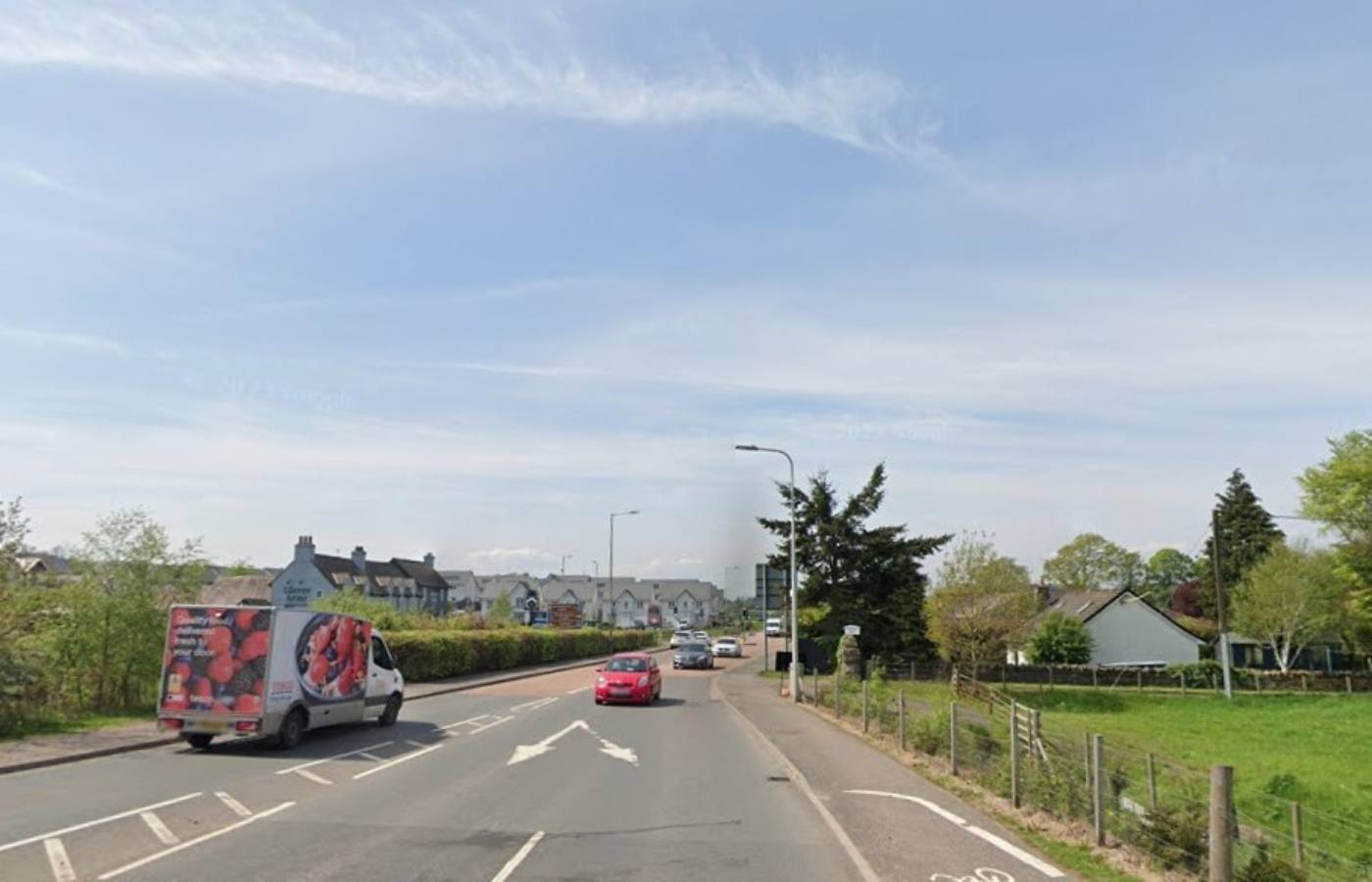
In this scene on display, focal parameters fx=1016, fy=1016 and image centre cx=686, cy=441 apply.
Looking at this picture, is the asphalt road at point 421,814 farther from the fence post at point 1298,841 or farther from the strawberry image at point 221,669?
the fence post at point 1298,841

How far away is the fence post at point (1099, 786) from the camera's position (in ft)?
32.7

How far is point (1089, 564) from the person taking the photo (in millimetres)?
113688

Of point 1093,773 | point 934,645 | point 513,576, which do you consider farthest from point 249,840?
point 513,576

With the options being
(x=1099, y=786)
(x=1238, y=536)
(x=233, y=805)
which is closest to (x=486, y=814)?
(x=233, y=805)

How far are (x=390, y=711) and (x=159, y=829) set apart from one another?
41.4ft

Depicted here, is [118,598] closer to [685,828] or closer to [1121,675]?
[685,828]

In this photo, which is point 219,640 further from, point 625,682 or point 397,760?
point 625,682

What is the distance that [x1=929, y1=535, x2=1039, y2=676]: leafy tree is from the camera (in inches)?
1887

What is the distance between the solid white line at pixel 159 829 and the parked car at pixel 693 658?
47564mm

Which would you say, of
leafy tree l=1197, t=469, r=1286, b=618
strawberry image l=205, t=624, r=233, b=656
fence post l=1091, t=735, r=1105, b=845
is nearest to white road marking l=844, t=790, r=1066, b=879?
fence post l=1091, t=735, r=1105, b=845

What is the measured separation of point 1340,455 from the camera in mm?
60656

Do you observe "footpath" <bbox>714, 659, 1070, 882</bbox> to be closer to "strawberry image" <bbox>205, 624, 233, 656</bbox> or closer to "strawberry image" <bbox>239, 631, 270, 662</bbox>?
"strawberry image" <bbox>239, 631, 270, 662</bbox>

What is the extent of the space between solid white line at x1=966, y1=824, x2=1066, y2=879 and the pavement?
0.29 ft

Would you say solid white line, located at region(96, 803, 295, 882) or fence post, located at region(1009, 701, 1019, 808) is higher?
fence post, located at region(1009, 701, 1019, 808)
